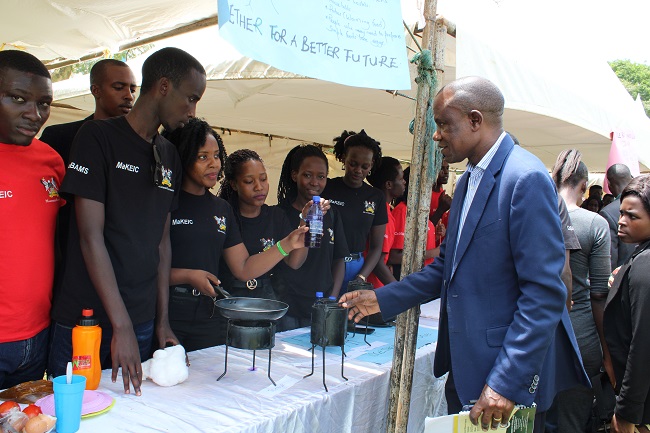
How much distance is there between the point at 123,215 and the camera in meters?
1.89

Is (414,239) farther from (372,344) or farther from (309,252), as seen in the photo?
(309,252)

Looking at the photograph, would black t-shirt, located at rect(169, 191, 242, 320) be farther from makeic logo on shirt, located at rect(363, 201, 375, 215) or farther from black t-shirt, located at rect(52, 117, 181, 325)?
makeic logo on shirt, located at rect(363, 201, 375, 215)

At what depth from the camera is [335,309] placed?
7.22 ft

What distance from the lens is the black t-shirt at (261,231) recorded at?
285 centimetres

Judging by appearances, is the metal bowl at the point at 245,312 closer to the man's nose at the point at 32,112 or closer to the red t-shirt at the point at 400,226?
the man's nose at the point at 32,112

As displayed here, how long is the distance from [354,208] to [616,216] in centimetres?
215

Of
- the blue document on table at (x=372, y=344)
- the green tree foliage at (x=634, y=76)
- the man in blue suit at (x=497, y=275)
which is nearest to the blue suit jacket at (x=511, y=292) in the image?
the man in blue suit at (x=497, y=275)

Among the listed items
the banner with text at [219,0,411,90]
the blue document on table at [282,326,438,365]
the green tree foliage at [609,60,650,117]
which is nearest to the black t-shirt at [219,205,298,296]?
the blue document on table at [282,326,438,365]

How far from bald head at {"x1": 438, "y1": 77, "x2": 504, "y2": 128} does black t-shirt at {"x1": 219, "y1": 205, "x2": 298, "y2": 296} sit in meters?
1.58

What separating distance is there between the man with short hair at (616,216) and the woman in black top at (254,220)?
2523mm

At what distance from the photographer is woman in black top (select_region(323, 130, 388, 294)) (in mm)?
3770

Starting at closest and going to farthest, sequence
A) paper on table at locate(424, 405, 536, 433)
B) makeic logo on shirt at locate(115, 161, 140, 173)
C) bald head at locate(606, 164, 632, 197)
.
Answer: paper on table at locate(424, 405, 536, 433) → makeic logo on shirt at locate(115, 161, 140, 173) → bald head at locate(606, 164, 632, 197)

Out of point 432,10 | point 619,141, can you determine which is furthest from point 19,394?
point 619,141

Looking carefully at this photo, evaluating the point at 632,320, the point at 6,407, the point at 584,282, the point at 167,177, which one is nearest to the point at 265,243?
the point at 167,177
